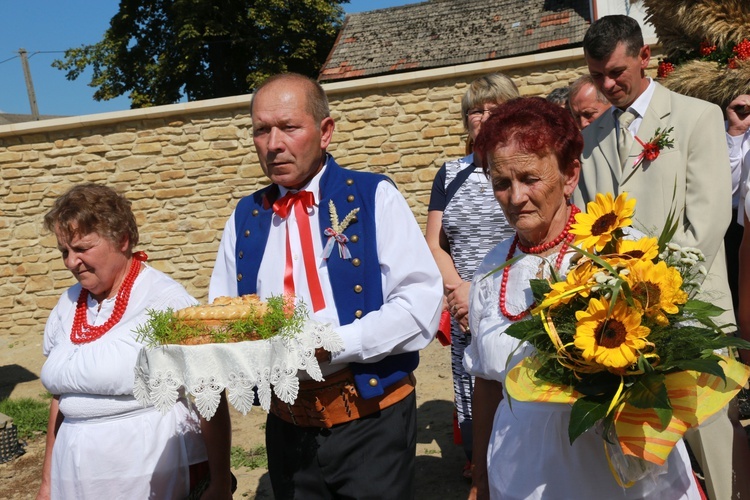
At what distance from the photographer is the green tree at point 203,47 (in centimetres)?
2281

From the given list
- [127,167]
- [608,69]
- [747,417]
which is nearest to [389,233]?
[608,69]

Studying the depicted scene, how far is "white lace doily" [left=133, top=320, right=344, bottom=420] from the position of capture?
2145mm

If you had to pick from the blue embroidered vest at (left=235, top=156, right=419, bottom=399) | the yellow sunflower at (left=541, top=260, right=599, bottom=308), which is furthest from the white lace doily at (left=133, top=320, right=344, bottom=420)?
the yellow sunflower at (left=541, top=260, right=599, bottom=308)

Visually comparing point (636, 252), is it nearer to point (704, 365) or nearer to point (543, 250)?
point (704, 365)

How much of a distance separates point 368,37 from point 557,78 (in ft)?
38.6

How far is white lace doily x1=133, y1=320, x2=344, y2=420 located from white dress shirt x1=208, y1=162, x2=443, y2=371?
198 millimetres

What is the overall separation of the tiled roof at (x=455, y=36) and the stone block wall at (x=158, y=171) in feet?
28.3

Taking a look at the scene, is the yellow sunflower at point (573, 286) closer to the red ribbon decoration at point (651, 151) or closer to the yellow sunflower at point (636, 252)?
the yellow sunflower at point (636, 252)

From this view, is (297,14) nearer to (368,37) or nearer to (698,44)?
(368,37)

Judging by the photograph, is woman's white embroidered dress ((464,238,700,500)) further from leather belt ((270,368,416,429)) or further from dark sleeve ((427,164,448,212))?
dark sleeve ((427,164,448,212))

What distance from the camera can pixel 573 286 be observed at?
6.28ft

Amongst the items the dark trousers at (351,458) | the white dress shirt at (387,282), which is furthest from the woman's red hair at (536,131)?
the dark trousers at (351,458)

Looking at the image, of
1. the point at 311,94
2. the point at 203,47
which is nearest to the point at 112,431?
the point at 311,94

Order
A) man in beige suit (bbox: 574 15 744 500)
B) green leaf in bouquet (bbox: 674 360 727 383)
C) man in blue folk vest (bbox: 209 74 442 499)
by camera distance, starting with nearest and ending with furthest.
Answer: green leaf in bouquet (bbox: 674 360 727 383)
man in blue folk vest (bbox: 209 74 442 499)
man in beige suit (bbox: 574 15 744 500)
